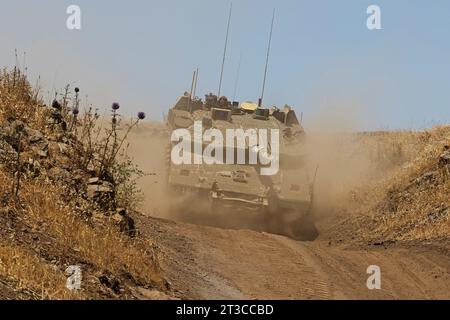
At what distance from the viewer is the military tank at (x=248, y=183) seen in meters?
14.6

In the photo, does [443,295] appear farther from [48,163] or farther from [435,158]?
[435,158]

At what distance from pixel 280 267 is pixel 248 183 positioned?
5.76 metres

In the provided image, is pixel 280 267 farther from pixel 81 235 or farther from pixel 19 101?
pixel 19 101

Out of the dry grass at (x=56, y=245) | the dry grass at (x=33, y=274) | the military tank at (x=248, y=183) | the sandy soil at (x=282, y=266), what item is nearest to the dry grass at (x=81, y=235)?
the dry grass at (x=56, y=245)

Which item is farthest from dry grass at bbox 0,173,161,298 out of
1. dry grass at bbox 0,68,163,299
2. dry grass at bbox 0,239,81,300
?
dry grass at bbox 0,239,81,300

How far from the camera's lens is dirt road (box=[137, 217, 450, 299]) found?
7855mm

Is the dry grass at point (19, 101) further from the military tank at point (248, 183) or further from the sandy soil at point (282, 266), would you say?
the military tank at point (248, 183)

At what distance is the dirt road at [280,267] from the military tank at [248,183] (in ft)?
6.80

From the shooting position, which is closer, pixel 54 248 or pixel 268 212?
pixel 54 248

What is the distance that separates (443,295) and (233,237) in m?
4.40

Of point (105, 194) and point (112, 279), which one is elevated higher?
point (105, 194)

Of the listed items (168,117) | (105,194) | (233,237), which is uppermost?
(168,117)

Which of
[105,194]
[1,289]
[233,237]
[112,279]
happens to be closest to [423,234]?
[233,237]
